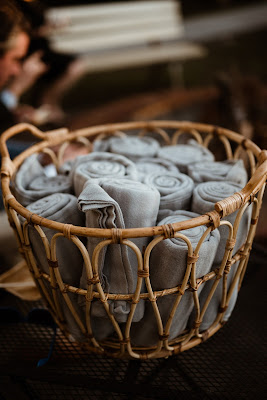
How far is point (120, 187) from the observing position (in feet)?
1.70

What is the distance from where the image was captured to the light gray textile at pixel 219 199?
1.80 ft

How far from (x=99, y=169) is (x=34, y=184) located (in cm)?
13

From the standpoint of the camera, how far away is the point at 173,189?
59 cm

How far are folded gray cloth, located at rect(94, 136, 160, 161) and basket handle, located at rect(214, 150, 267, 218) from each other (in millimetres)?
263

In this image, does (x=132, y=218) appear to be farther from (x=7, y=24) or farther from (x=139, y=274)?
(x=7, y=24)

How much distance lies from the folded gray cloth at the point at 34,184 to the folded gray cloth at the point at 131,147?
0.12 m

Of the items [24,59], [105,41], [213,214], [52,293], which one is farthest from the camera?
[105,41]

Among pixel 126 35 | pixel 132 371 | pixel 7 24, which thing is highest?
pixel 7 24

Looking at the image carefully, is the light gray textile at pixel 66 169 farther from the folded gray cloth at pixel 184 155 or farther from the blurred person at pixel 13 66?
the blurred person at pixel 13 66

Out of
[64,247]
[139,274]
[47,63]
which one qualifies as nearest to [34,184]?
[64,247]

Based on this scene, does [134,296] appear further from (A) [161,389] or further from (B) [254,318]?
(B) [254,318]

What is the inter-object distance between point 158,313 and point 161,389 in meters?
0.13

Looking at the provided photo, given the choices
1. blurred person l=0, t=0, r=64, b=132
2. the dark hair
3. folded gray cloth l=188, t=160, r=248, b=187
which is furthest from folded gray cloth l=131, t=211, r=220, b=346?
the dark hair

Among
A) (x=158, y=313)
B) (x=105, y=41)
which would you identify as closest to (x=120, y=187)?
(x=158, y=313)
